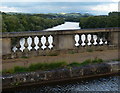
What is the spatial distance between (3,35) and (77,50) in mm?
2571

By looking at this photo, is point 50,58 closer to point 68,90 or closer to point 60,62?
point 60,62

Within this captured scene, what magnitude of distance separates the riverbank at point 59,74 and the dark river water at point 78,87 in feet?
0.70

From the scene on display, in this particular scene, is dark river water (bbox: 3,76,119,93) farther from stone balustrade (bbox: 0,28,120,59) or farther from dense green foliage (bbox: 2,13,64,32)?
dense green foliage (bbox: 2,13,64,32)

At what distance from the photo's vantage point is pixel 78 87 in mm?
5793

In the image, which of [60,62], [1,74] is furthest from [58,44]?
[1,74]

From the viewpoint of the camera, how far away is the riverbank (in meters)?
5.98

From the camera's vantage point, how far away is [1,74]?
6117mm

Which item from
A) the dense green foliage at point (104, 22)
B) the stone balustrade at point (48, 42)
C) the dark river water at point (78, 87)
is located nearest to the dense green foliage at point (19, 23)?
the dense green foliage at point (104, 22)

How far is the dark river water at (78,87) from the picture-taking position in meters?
5.61

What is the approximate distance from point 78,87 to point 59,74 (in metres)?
0.78

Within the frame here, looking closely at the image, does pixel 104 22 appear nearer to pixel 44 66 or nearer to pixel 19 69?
pixel 44 66

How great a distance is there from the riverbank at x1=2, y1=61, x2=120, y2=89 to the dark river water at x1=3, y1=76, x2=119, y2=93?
21 centimetres

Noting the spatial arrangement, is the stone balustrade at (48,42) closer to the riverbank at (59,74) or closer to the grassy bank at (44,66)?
the grassy bank at (44,66)

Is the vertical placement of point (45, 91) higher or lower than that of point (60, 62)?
lower
